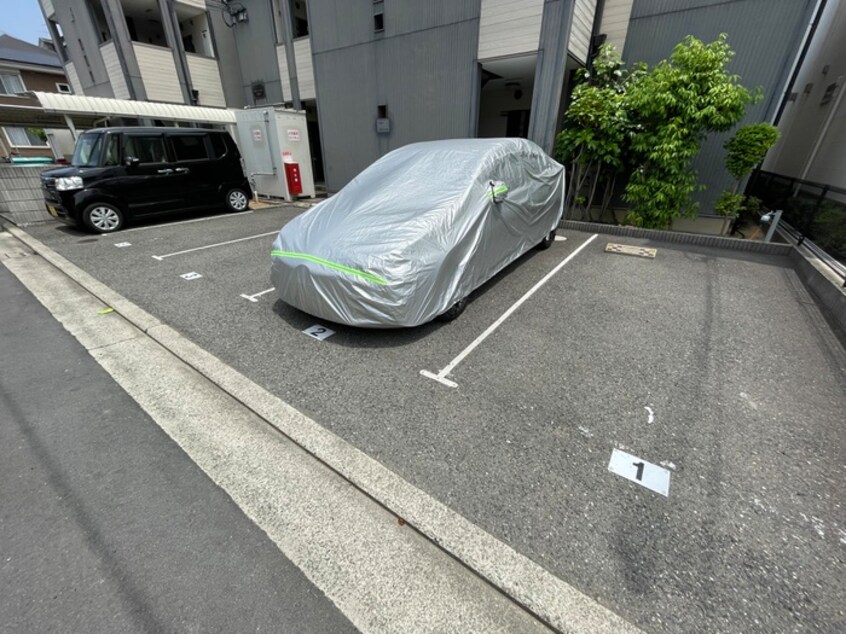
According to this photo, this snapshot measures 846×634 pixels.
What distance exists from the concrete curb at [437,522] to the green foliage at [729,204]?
7.34 m

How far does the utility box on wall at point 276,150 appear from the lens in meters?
8.76

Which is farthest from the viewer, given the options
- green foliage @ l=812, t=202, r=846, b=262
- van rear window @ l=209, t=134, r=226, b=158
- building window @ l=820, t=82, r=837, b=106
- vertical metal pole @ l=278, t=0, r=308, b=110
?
vertical metal pole @ l=278, t=0, r=308, b=110

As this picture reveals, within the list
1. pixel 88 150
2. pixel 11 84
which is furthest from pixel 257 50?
pixel 11 84

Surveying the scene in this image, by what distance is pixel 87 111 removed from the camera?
854cm

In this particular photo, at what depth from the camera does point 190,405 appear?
7.89 ft

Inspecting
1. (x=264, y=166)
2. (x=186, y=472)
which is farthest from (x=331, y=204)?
(x=264, y=166)

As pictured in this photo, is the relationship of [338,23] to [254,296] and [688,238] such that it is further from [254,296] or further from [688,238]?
[688,238]

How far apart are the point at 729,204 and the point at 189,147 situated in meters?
10.1

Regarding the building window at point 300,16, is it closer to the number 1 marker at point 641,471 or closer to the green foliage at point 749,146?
the green foliage at point 749,146

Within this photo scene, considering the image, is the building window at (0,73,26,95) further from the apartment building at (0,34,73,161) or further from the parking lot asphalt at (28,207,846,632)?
the parking lot asphalt at (28,207,846,632)

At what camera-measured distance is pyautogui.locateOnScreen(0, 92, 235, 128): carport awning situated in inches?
318

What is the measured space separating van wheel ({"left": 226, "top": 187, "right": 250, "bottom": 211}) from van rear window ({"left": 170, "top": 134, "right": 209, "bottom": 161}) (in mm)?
964

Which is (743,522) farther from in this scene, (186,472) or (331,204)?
(331,204)

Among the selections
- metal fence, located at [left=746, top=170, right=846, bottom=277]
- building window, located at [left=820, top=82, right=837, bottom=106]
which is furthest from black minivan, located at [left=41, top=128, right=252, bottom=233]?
building window, located at [left=820, top=82, right=837, bottom=106]
